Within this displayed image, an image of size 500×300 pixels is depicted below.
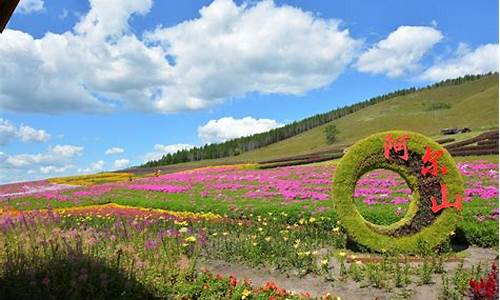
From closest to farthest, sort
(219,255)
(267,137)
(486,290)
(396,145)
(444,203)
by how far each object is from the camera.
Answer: (486,290), (219,255), (444,203), (396,145), (267,137)

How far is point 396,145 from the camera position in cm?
1136

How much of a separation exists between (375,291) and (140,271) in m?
4.07

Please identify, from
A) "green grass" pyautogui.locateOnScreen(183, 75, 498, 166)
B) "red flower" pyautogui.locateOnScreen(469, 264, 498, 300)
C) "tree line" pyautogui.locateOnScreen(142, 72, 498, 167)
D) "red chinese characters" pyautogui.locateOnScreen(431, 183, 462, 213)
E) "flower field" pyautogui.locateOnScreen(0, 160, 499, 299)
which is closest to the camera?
"red flower" pyautogui.locateOnScreen(469, 264, 498, 300)

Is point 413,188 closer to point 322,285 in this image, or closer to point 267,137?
point 322,285

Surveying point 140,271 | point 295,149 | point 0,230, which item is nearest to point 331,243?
point 140,271

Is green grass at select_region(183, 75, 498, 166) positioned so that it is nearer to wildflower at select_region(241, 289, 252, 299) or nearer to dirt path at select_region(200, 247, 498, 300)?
dirt path at select_region(200, 247, 498, 300)

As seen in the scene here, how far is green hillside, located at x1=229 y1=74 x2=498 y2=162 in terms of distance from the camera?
94.4 meters

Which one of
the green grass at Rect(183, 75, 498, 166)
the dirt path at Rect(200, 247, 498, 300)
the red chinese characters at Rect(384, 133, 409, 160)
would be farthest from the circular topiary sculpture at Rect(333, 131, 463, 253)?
the green grass at Rect(183, 75, 498, 166)

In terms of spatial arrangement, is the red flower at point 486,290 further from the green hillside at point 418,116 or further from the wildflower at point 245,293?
the green hillside at point 418,116

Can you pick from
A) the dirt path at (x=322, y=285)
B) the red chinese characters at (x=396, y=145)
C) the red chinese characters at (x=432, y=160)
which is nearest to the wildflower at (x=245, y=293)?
the dirt path at (x=322, y=285)

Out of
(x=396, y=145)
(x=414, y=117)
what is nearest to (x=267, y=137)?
(x=414, y=117)

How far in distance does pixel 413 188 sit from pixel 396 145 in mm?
1154

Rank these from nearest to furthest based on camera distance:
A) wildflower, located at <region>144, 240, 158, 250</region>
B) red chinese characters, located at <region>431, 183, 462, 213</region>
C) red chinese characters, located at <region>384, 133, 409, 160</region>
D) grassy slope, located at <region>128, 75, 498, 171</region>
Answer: wildflower, located at <region>144, 240, 158, 250</region>, red chinese characters, located at <region>431, 183, 462, 213</region>, red chinese characters, located at <region>384, 133, 409, 160</region>, grassy slope, located at <region>128, 75, 498, 171</region>

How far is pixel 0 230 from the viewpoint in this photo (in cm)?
1016
